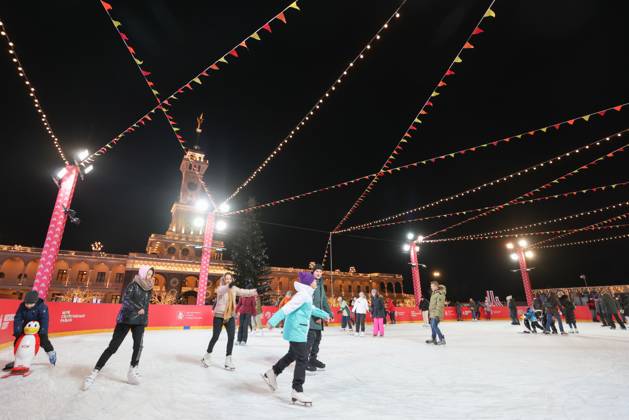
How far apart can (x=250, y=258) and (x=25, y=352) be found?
23.9 metres

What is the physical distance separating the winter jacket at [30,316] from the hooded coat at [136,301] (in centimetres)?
180

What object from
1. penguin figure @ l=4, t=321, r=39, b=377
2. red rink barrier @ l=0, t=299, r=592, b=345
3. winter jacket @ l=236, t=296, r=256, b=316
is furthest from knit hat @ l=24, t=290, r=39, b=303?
winter jacket @ l=236, t=296, r=256, b=316

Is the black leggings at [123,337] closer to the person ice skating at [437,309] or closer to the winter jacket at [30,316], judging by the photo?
the winter jacket at [30,316]

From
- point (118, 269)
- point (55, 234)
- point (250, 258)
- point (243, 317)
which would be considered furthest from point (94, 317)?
point (118, 269)

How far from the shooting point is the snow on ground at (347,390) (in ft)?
9.87

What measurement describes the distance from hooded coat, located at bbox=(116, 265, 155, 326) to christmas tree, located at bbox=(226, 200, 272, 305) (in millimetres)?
23287

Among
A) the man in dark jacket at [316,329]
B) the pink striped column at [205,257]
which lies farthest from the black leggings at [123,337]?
the pink striped column at [205,257]

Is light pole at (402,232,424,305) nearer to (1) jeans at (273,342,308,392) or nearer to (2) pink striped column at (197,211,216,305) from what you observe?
(2) pink striped column at (197,211,216,305)

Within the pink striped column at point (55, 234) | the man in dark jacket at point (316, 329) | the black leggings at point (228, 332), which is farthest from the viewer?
the pink striped column at point (55, 234)

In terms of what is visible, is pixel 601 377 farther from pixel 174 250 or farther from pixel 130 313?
pixel 174 250

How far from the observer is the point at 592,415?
113 inches

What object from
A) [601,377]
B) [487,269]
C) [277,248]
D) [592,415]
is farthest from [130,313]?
[277,248]

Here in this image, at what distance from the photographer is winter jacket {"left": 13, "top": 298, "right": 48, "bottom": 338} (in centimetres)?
459

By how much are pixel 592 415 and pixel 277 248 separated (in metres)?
51.4
